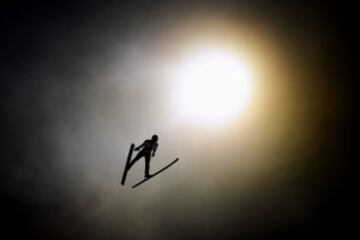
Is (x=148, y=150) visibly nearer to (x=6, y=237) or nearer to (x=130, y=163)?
(x=130, y=163)

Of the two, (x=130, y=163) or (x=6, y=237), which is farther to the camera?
(x=6, y=237)

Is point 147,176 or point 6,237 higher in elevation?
point 6,237

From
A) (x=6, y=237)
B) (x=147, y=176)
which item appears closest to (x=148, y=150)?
(x=147, y=176)

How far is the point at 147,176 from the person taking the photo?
89.8 feet

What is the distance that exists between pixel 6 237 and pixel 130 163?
477 feet

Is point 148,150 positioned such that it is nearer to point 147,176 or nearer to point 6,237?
point 147,176

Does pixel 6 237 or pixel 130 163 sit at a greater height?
pixel 6 237

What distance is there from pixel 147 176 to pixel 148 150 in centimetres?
208

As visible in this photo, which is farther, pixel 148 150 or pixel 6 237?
pixel 6 237

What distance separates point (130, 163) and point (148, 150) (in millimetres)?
2291

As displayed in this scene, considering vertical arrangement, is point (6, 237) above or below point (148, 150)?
above

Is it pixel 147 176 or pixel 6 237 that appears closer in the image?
pixel 147 176

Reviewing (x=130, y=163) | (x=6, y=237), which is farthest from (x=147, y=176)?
(x=6, y=237)

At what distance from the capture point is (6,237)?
152500 millimetres
